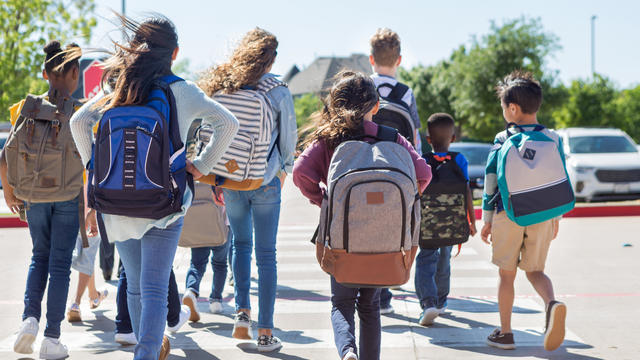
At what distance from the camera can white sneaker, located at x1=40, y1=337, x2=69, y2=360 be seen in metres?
4.61

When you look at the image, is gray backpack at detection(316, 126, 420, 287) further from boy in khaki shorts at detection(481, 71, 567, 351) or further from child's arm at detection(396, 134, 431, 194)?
boy in khaki shorts at detection(481, 71, 567, 351)

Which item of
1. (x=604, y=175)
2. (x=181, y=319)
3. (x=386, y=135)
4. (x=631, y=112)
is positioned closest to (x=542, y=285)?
(x=386, y=135)

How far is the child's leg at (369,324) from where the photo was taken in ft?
12.2

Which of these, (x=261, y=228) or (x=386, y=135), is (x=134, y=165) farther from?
(x=261, y=228)

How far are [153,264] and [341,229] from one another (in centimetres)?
93

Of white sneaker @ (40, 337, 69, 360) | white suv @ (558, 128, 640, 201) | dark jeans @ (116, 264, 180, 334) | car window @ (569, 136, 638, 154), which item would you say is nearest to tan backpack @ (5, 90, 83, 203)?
dark jeans @ (116, 264, 180, 334)

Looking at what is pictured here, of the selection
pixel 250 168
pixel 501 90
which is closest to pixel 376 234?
pixel 250 168

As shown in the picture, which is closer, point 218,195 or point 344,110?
point 344,110

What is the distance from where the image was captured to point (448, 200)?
5.61m

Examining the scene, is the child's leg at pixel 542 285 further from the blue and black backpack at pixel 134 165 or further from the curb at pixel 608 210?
the curb at pixel 608 210

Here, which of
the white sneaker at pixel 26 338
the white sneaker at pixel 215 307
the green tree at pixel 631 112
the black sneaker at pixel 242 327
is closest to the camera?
the white sneaker at pixel 26 338

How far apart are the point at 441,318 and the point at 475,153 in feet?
43.6

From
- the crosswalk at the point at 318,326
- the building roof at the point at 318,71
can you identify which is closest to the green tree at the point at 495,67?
the crosswalk at the point at 318,326

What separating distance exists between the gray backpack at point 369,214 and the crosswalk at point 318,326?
1.34m
